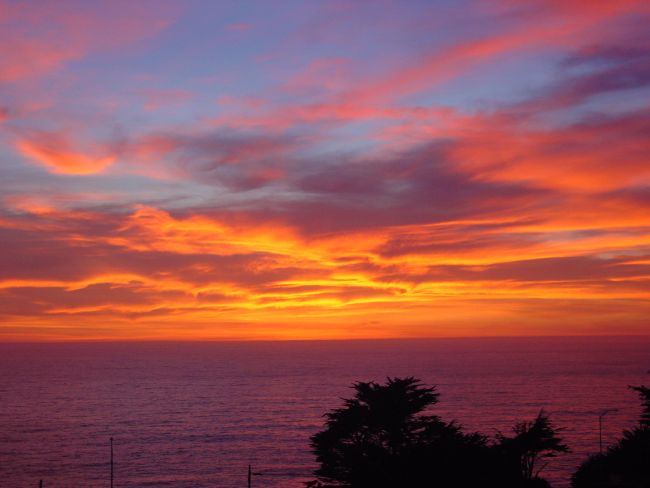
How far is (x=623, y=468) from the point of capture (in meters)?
30.7

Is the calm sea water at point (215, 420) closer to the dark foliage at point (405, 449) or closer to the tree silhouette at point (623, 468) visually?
the dark foliage at point (405, 449)

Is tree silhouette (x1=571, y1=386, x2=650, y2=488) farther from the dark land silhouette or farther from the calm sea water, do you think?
A: the calm sea water

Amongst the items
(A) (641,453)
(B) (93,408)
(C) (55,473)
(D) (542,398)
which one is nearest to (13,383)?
(B) (93,408)

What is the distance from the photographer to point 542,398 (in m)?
134

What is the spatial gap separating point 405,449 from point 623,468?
10585 mm

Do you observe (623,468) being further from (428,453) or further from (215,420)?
(215,420)

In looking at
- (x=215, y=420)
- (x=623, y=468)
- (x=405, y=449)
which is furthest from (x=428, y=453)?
(x=215, y=420)

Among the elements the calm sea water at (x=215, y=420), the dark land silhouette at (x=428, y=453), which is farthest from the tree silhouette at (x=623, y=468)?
the calm sea water at (x=215, y=420)

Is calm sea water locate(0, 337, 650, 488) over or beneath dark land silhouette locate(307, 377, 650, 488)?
beneath

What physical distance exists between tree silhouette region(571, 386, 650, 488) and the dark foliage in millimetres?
2710

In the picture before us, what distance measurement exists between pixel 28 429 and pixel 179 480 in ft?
148

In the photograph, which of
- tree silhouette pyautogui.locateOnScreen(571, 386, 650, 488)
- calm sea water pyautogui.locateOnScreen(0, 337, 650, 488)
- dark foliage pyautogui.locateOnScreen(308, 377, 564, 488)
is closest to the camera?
dark foliage pyautogui.locateOnScreen(308, 377, 564, 488)

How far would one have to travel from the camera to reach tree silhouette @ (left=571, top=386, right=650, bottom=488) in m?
28.6

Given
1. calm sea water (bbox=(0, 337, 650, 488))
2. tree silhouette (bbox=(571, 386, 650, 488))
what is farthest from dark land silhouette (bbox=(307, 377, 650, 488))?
calm sea water (bbox=(0, 337, 650, 488))
